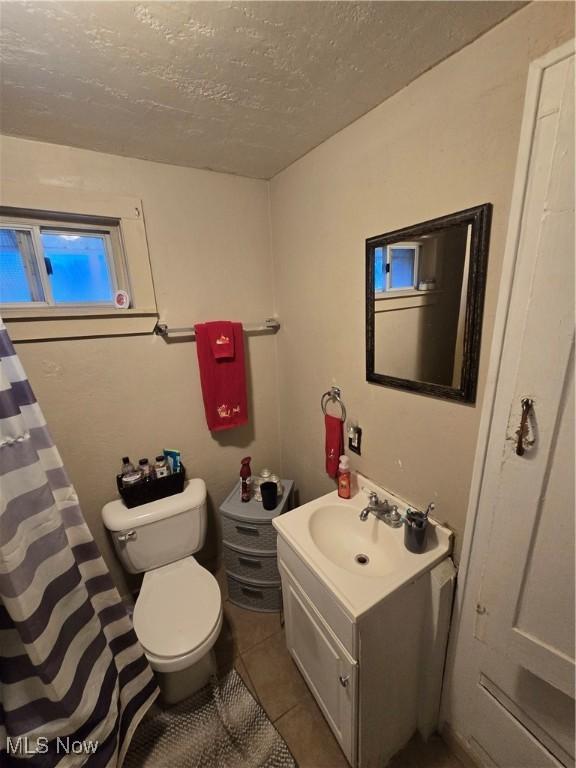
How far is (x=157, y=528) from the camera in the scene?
4.82 ft

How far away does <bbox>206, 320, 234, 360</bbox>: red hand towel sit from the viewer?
1645 millimetres

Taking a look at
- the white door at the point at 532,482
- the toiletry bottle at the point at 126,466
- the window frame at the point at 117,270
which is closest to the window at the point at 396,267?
the white door at the point at 532,482

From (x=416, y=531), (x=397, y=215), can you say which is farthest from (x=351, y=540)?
(x=397, y=215)

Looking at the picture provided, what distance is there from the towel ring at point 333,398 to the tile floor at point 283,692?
121cm

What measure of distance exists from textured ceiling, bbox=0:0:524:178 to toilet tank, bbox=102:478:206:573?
1.59 metres

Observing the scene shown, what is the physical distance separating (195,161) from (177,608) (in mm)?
2019

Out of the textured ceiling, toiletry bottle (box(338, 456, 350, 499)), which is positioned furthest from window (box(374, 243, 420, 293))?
toiletry bottle (box(338, 456, 350, 499))

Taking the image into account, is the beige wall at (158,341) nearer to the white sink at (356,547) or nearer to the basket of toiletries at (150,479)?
the basket of toiletries at (150,479)

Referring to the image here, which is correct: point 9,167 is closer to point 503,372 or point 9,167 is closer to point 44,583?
point 44,583

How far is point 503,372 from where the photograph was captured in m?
0.82

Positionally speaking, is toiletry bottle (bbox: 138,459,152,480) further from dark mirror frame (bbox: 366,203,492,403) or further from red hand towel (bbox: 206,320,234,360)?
dark mirror frame (bbox: 366,203,492,403)

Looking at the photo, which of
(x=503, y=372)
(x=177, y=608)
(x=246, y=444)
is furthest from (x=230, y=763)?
(x=503, y=372)

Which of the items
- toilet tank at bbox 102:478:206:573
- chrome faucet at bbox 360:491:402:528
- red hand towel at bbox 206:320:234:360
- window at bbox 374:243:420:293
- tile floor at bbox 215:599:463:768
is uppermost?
window at bbox 374:243:420:293

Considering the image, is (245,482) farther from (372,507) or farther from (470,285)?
(470,285)
